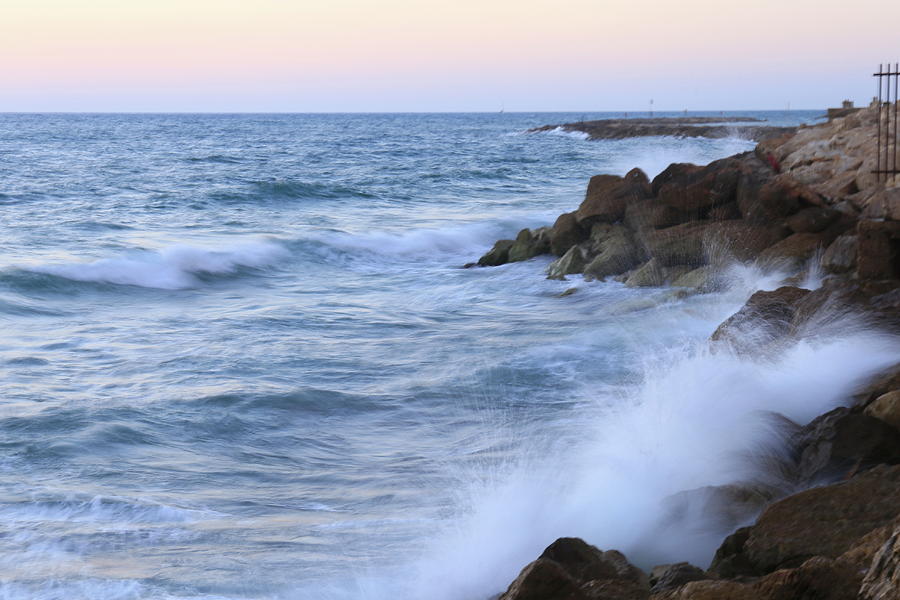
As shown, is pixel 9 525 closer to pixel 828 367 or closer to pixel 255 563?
pixel 255 563

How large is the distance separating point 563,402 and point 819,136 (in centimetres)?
1119

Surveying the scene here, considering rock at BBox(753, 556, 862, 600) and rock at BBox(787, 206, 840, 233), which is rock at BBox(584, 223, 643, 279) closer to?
rock at BBox(787, 206, 840, 233)

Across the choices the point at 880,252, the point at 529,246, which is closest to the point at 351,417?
the point at 880,252

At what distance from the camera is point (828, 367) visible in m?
6.91

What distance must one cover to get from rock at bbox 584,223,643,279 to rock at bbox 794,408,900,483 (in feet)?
27.8

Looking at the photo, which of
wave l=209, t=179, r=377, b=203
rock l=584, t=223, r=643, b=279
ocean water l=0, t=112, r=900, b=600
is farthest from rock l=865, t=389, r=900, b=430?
wave l=209, t=179, r=377, b=203

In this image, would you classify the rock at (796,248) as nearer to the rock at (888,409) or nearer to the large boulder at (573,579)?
the rock at (888,409)

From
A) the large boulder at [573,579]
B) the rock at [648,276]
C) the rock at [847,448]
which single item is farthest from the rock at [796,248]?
the large boulder at [573,579]

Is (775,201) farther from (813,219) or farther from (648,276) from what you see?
(648,276)

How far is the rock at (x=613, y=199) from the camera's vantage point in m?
14.9

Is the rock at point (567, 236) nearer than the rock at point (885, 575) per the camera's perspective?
No

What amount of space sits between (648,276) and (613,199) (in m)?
2.22

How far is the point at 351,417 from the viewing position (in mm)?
7797

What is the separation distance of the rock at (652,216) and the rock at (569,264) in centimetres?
89
